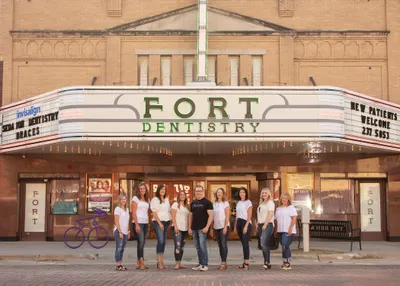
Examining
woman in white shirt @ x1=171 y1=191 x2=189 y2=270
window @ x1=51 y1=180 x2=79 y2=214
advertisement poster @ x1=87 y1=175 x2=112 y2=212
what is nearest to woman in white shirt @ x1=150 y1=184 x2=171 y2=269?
woman in white shirt @ x1=171 y1=191 x2=189 y2=270

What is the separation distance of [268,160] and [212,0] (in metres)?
6.08

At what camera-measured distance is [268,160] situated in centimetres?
2153

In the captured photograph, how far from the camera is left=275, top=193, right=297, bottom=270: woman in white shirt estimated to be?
12.9 metres

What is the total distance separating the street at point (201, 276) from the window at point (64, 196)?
7426 millimetres

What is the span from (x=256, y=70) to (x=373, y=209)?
6560 mm

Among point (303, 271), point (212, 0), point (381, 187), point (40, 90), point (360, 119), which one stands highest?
point (212, 0)

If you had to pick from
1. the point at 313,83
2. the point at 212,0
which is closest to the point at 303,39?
the point at 313,83

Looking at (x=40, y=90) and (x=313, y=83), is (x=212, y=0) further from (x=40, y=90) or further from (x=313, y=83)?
(x=40, y=90)

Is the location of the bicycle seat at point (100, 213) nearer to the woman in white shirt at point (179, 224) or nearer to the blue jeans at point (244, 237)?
the woman in white shirt at point (179, 224)

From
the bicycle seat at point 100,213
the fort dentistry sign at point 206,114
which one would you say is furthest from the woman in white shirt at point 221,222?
the bicycle seat at point 100,213

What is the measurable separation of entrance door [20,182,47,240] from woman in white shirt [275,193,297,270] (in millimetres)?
11467

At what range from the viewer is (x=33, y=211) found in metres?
22.0

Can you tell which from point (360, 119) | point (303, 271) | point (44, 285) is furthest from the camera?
point (360, 119)

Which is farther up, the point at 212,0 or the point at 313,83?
the point at 212,0
